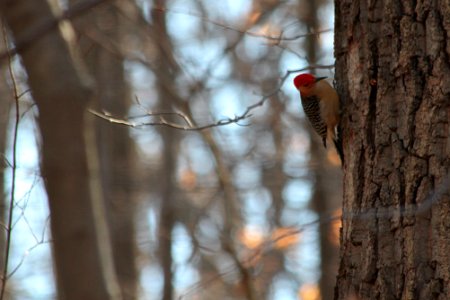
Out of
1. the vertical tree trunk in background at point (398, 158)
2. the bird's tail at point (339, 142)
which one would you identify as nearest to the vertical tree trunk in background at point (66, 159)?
the bird's tail at point (339, 142)

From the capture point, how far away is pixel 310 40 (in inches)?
423

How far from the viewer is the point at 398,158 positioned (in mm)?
3811

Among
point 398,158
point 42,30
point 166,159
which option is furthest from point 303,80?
point 166,159

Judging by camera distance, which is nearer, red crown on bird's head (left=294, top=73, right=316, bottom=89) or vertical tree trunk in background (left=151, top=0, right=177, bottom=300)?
red crown on bird's head (left=294, top=73, right=316, bottom=89)

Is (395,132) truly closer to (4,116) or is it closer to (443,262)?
(443,262)

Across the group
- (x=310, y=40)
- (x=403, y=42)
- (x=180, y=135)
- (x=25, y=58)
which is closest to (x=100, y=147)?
(x=180, y=135)

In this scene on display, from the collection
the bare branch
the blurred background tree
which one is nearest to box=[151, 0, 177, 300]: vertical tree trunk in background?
the blurred background tree

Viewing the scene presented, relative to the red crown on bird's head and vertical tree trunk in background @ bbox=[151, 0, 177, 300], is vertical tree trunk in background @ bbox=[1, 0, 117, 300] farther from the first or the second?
vertical tree trunk in background @ bbox=[151, 0, 177, 300]

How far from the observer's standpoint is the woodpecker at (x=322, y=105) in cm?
458

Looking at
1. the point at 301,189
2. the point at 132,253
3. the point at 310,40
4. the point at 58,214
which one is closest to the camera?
the point at 58,214

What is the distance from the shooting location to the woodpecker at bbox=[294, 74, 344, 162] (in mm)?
4582

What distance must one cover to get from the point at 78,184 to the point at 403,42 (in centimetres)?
264

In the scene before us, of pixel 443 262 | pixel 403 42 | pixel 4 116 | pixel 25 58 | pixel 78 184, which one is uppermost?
pixel 4 116

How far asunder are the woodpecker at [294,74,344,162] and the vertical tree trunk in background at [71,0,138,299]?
6.02m
